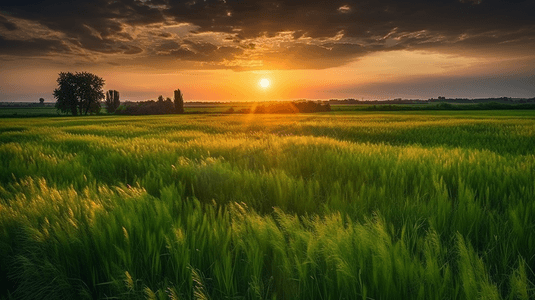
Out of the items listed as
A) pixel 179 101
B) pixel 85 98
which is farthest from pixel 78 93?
pixel 179 101

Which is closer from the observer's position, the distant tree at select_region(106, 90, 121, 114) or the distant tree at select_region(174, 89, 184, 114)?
the distant tree at select_region(174, 89, 184, 114)

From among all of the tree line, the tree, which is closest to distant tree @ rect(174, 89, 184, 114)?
the tree line

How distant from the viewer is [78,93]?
75.3m

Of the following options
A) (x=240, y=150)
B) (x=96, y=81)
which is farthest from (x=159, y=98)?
(x=240, y=150)

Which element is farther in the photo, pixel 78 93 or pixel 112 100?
pixel 112 100

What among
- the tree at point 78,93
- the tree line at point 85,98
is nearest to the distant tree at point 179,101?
the tree line at point 85,98

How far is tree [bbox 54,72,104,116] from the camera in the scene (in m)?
73.5

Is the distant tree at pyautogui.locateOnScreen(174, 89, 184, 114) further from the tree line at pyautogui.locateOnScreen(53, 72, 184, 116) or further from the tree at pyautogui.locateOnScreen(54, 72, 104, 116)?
the tree at pyautogui.locateOnScreen(54, 72, 104, 116)

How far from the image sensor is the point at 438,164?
324 centimetres

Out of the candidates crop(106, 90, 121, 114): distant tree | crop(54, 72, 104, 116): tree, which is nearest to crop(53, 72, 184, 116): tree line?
crop(54, 72, 104, 116): tree

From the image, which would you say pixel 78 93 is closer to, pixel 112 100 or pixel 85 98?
pixel 85 98

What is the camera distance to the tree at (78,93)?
7350cm

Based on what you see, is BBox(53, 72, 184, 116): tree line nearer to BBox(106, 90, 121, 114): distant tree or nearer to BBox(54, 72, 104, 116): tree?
BBox(54, 72, 104, 116): tree

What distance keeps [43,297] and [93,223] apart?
Result: 377 mm
